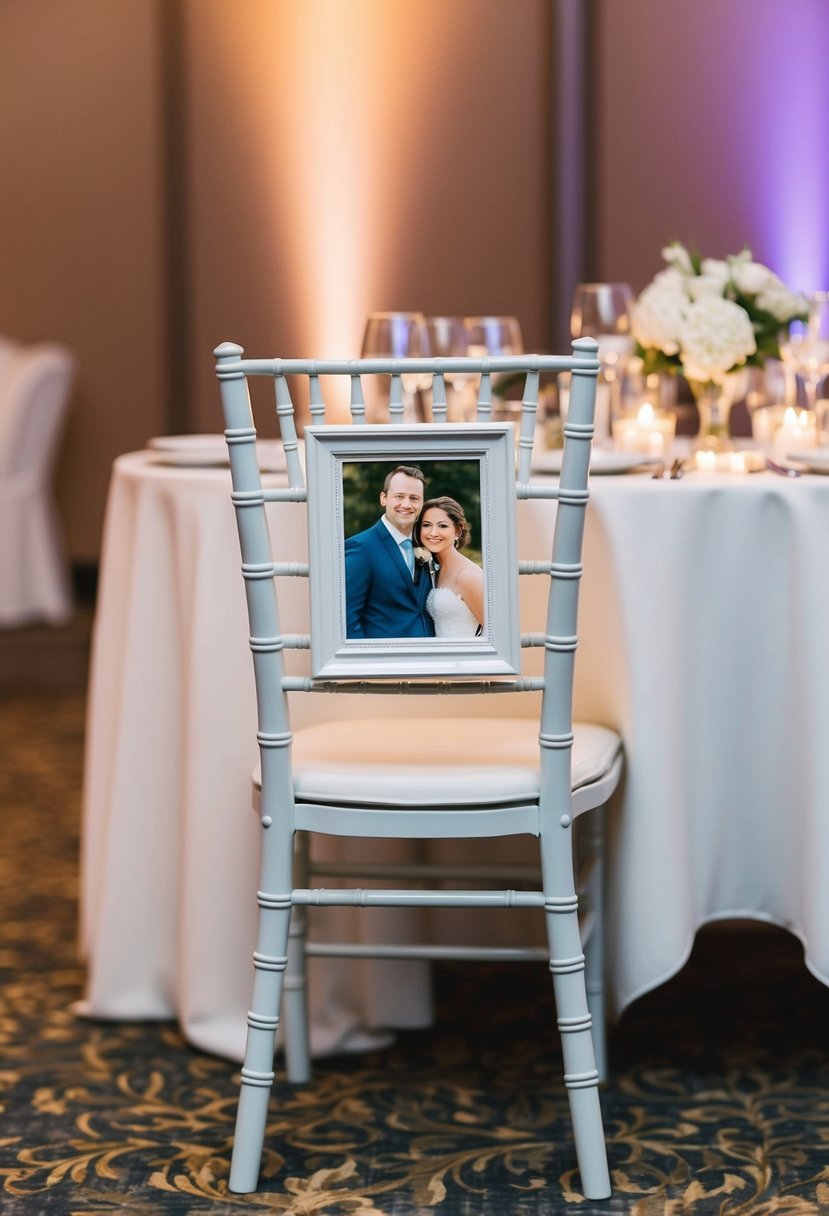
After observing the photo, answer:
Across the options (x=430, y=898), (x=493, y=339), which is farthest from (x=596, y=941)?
(x=493, y=339)

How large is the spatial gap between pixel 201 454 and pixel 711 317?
83cm

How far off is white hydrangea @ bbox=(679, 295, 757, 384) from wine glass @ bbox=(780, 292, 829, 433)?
13cm

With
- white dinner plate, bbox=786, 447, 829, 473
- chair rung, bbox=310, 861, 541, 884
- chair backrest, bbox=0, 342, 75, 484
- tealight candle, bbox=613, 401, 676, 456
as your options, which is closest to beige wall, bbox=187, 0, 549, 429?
chair backrest, bbox=0, 342, 75, 484

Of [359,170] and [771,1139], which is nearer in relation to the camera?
[771,1139]

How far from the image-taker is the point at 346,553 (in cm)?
182

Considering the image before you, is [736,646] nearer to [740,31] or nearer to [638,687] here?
[638,687]

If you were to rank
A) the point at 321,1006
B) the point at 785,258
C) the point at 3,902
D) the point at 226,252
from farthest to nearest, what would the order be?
the point at 226,252 < the point at 785,258 < the point at 3,902 < the point at 321,1006

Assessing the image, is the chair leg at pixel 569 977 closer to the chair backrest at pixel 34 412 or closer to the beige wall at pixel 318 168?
the beige wall at pixel 318 168

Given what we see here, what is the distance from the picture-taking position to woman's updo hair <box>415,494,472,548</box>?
1.79 m

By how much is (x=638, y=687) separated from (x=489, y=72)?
4402 millimetres

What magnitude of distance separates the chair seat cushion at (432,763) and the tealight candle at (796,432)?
2.51ft

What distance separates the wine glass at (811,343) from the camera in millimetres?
2568

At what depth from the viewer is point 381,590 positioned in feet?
5.97

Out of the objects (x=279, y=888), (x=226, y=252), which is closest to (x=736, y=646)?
(x=279, y=888)
